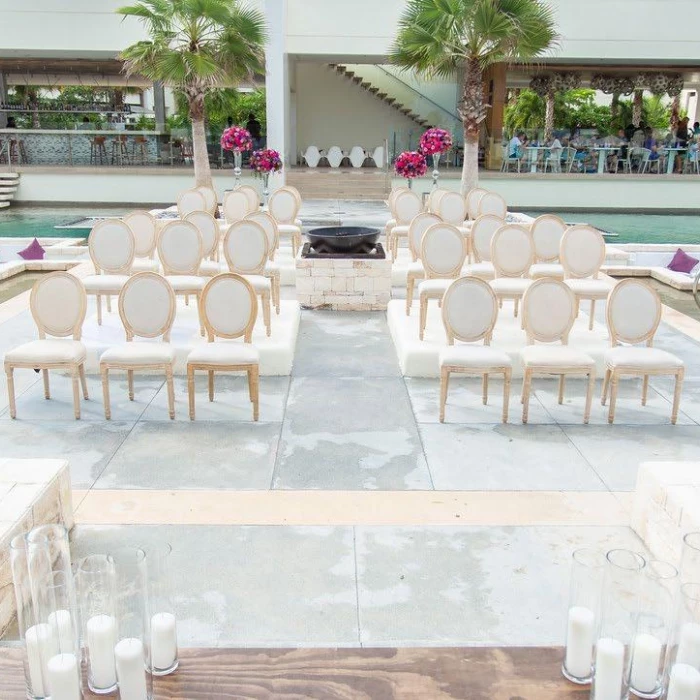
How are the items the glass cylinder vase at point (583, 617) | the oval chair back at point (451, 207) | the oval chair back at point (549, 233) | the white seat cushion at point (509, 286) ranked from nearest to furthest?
the glass cylinder vase at point (583, 617) → the white seat cushion at point (509, 286) → the oval chair back at point (549, 233) → the oval chair back at point (451, 207)

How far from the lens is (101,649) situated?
212 cm

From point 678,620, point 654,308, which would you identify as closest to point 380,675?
point 678,620

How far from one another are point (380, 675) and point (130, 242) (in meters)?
6.86

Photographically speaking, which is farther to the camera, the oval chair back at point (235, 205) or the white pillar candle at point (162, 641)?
the oval chair back at point (235, 205)

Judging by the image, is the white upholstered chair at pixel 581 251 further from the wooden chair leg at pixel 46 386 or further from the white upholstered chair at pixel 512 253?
the wooden chair leg at pixel 46 386

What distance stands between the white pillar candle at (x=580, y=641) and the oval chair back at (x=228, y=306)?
4.27m

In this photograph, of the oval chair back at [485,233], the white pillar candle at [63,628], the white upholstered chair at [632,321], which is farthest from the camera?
the oval chair back at [485,233]

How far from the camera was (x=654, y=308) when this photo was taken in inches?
243

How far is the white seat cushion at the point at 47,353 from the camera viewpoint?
226 inches

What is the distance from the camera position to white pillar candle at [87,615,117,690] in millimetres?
2119

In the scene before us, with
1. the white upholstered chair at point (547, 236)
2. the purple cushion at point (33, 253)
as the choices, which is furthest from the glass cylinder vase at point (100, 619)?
the purple cushion at point (33, 253)

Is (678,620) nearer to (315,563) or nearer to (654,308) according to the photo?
(315,563)

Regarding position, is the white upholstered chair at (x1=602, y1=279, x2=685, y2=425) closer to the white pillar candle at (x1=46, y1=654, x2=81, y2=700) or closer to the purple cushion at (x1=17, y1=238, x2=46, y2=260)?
the white pillar candle at (x1=46, y1=654, x2=81, y2=700)

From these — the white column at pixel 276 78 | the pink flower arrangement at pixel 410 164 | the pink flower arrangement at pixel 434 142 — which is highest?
the white column at pixel 276 78
